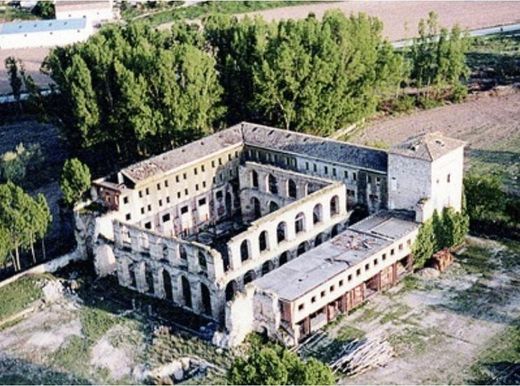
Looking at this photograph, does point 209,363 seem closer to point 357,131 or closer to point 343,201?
point 343,201

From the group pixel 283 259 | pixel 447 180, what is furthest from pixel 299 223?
pixel 447 180

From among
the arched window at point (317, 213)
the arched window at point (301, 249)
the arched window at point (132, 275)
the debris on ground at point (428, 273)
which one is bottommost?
the debris on ground at point (428, 273)

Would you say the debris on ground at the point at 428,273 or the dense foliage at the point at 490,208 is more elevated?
the dense foliage at the point at 490,208

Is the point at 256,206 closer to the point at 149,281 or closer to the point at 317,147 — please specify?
the point at 317,147

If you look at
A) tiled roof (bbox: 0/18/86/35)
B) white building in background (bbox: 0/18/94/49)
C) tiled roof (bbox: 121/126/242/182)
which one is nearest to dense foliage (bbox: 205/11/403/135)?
tiled roof (bbox: 121/126/242/182)

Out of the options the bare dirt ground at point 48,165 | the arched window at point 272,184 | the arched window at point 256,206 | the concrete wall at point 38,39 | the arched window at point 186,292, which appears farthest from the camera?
the concrete wall at point 38,39

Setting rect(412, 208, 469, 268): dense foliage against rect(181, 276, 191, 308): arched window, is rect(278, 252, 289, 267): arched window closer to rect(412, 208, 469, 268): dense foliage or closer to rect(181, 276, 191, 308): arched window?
rect(181, 276, 191, 308): arched window

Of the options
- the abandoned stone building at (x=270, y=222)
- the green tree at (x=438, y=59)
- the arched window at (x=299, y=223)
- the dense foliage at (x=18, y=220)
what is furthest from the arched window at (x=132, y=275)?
the green tree at (x=438, y=59)

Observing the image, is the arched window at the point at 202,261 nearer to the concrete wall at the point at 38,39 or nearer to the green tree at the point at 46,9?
the concrete wall at the point at 38,39
